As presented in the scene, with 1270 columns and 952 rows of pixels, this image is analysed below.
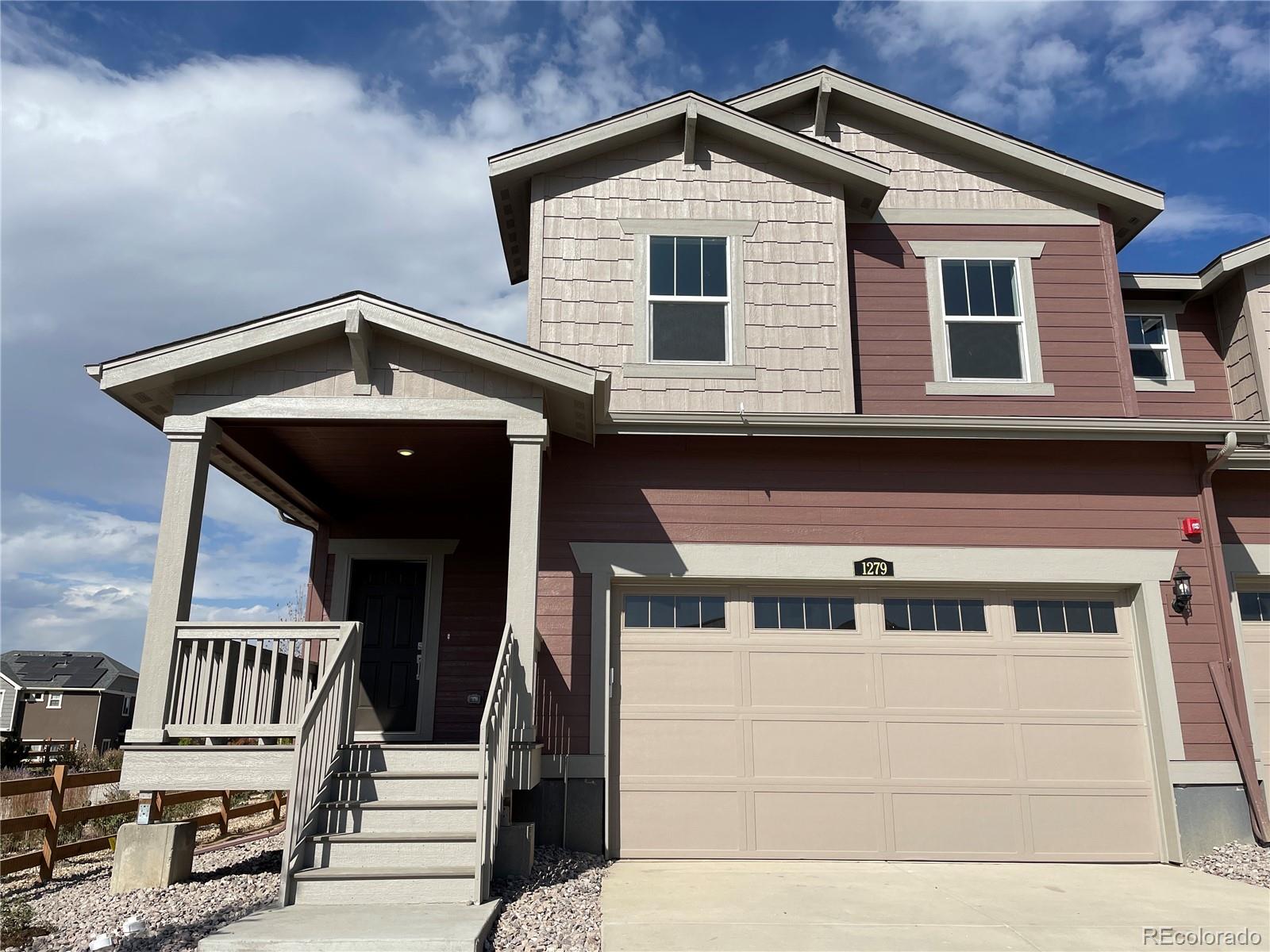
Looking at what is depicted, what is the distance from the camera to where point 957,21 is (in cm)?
938

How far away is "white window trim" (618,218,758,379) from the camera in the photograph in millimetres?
7934

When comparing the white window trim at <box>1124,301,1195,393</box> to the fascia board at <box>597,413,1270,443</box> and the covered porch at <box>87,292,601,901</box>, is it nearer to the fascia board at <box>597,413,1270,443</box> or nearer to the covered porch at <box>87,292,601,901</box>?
the fascia board at <box>597,413,1270,443</box>

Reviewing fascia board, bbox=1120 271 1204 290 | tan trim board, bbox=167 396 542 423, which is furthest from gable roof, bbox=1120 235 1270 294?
tan trim board, bbox=167 396 542 423

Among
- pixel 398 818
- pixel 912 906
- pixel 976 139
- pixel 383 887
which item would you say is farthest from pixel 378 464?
pixel 976 139

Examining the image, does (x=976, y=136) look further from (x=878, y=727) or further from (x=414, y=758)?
(x=414, y=758)

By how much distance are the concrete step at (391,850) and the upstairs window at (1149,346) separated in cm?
852

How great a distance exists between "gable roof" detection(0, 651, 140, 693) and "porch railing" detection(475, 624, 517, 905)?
23.0 meters

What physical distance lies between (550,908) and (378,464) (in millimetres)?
Result: 4717

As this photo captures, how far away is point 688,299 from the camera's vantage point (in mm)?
8227

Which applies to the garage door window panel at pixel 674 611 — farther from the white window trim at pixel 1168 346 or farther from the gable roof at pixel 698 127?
the white window trim at pixel 1168 346

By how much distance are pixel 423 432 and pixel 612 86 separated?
6.31 meters

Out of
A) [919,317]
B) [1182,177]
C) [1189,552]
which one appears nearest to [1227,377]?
[1182,177]

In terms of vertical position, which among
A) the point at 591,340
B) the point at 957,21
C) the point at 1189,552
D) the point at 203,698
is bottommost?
the point at 203,698

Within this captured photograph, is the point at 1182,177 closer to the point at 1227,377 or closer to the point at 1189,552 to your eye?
the point at 1227,377
